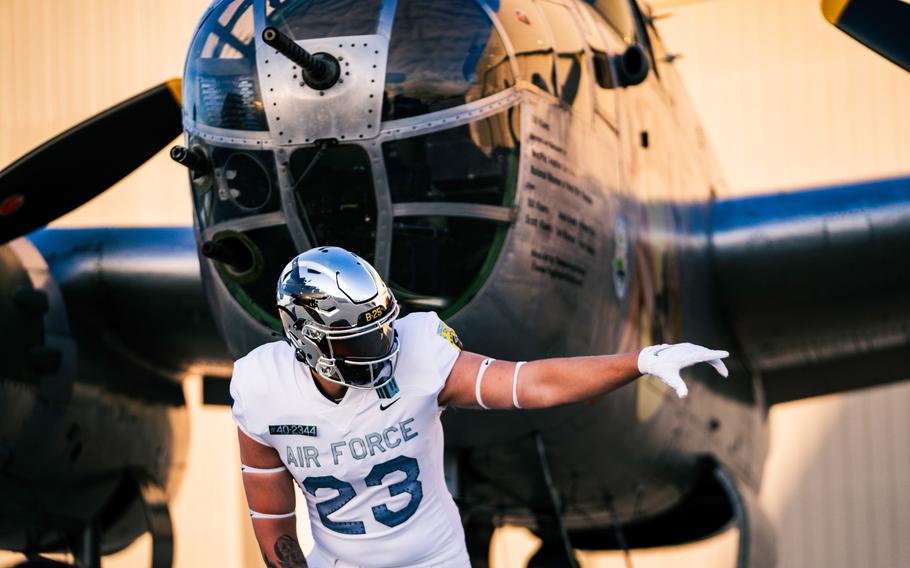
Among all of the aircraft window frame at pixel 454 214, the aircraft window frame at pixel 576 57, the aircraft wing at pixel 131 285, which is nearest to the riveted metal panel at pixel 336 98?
the aircraft window frame at pixel 454 214

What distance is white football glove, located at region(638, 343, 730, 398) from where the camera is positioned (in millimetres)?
2852

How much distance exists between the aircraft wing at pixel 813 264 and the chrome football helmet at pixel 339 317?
4.08 metres

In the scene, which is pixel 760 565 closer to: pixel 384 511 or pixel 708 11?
pixel 384 511

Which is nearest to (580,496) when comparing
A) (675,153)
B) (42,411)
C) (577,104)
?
(675,153)

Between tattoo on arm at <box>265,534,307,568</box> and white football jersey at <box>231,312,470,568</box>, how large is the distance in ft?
0.42

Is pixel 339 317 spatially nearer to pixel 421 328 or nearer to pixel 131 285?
pixel 421 328

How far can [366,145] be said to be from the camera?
14.4 feet

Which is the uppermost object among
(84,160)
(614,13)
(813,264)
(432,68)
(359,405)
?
(432,68)

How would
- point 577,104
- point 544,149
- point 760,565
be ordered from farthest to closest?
1. point 760,565
2. point 577,104
3. point 544,149

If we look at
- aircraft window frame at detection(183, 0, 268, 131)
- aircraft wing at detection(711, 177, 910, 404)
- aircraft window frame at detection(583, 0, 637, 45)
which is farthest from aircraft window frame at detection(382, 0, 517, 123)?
aircraft wing at detection(711, 177, 910, 404)

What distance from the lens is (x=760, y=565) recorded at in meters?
6.79

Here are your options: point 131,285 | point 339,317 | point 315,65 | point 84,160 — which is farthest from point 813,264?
point 339,317

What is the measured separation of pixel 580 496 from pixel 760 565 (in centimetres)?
107

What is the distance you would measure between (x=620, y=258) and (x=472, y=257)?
1.12 meters
